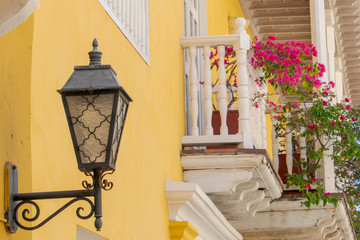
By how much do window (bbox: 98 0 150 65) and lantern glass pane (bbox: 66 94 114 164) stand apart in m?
1.58

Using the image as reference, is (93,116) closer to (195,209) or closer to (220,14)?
(195,209)

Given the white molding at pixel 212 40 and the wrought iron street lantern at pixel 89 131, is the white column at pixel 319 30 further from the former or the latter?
the wrought iron street lantern at pixel 89 131

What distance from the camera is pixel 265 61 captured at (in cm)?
755

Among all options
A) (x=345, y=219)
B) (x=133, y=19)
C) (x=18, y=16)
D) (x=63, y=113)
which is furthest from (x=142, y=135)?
(x=345, y=219)

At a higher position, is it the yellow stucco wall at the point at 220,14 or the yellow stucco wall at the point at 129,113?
the yellow stucco wall at the point at 220,14

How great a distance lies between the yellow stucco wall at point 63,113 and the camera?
10.5 ft

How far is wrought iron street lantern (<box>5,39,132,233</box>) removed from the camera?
296 cm

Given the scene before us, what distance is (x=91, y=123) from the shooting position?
299 cm

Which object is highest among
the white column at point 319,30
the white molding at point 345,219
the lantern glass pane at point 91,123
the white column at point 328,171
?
the white column at point 319,30

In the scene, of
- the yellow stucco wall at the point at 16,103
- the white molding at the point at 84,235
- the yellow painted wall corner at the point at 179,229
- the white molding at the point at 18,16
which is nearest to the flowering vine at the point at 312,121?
the yellow painted wall corner at the point at 179,229

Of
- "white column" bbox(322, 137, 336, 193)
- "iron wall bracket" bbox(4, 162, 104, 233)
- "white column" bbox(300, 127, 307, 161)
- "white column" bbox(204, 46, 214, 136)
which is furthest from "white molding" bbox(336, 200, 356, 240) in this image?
"iron wall bracket" bbox(4, 162, 104, 233)

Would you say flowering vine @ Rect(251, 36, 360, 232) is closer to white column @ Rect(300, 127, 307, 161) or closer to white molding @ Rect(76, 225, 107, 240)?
white column @ Rect(300, 127, 307, 161)

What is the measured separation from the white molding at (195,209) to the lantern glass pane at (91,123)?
9.39 ft

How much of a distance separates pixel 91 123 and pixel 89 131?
0.03 metres
